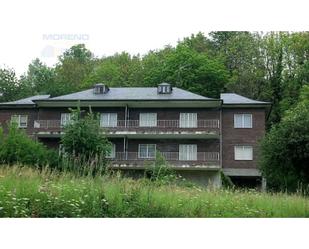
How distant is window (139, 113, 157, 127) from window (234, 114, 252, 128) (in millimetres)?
4821

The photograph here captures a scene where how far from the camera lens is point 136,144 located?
2830 cm

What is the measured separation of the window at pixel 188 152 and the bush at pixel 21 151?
8669 mm

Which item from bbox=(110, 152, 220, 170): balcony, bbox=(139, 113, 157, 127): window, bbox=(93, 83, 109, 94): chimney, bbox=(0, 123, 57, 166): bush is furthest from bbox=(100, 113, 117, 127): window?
bbox=(0, 123, 57, 166): bush

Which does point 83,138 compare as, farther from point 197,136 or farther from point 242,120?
point 242,120

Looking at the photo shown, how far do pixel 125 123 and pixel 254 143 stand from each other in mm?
7673

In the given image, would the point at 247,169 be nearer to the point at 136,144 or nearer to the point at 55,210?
the point at 136,144

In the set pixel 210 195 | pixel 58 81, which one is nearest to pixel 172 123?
pixel 58 81

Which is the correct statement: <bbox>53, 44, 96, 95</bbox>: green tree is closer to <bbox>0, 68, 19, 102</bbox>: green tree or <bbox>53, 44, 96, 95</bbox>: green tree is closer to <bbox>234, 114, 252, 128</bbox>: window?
<bbox>0, 68, 19, 102</bbox>: green tree

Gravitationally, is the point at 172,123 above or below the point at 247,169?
above

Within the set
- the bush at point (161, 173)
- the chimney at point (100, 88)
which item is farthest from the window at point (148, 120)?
the bush at point (161, 173)

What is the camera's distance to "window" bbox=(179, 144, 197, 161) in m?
27.9

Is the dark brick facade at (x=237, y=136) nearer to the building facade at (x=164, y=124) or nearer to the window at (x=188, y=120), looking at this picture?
the building facade at (x=164, y=124)

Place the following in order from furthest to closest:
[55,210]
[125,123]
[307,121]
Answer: [125,123] < [307,121] < [55,210]

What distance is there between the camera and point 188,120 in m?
28.1
